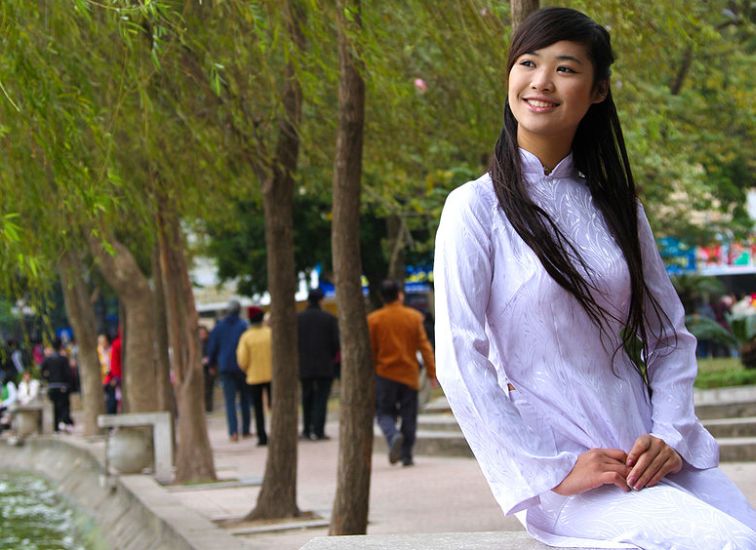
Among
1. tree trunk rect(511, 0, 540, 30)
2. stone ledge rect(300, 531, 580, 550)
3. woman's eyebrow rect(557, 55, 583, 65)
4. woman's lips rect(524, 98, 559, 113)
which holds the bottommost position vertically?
stone ledge rect(300, 531, 580, 550)

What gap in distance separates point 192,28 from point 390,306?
7.33 meters

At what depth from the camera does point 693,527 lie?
330 centimetres

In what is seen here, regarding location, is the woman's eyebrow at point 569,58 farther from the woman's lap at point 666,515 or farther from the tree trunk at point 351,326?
the tree trunk at point 351,326

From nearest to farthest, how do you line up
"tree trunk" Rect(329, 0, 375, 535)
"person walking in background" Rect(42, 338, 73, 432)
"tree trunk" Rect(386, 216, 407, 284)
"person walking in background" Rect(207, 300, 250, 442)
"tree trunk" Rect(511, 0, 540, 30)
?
"tree trunk" Rect(511, 0, 540, 30) < "tree trunk" Rect(329, 0, 375, 535) < "person walking in background" Rect(207, 300, 250, 442) < "person walking in background" Rect(42, 338, 73, 432) < "tree trunk" Rect(386, 216, 407, 284)

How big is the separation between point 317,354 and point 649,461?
54.4ft

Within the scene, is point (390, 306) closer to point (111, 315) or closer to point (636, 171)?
point (636, 171)

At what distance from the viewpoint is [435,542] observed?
3992 mm

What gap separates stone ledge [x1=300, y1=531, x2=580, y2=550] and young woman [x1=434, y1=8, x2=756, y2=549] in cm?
17

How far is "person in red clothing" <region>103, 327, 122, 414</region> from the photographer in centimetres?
2762

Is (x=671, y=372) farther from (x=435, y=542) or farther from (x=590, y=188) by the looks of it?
(x=435, y=542)

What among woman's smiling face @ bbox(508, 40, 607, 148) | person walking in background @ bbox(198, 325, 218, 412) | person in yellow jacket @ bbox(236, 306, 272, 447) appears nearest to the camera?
woman's smiling face @ bbox(508, 40, 607, 148)

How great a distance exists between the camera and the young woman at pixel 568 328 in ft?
11.7

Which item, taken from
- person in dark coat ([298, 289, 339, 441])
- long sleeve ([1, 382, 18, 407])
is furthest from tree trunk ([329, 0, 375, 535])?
long sleeve ([1, 382, 18, 407])

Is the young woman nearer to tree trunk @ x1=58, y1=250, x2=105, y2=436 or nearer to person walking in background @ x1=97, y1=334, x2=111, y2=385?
tree trunk @ x1=58, y1=250, x2=105, y2=436
